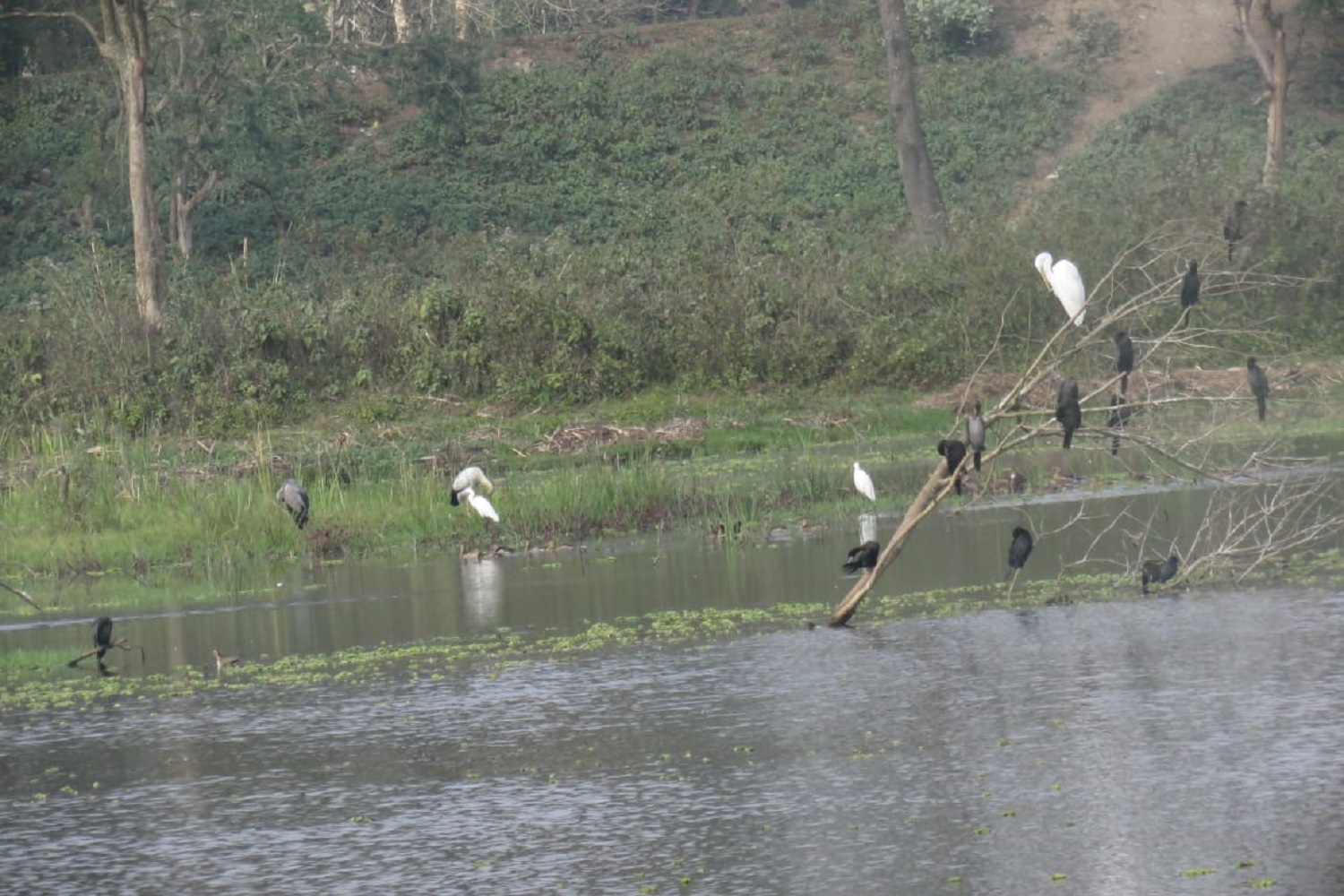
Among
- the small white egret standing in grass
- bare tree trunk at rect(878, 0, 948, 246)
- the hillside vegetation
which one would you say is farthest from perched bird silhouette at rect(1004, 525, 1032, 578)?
bare tree trunk at rect(878, 0, 948, 246)

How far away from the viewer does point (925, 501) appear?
37.6 feet

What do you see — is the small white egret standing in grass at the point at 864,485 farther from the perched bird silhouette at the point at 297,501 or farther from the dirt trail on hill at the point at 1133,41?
the dirt trail on hill at the point at 1133,41

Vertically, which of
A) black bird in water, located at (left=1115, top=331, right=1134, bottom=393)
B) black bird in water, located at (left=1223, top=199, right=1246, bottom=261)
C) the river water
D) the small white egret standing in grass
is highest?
black bird in water, located at (left=1223, top=199, right=1246, bottom=261)

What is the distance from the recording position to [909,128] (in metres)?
34.2

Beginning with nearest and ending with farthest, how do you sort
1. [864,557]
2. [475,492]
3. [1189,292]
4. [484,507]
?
[864,557]
[1189,292]
[484,507]
[475,492]

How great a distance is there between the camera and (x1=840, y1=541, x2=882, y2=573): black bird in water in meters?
11.7

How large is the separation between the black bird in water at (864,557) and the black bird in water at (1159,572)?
160 centimetres

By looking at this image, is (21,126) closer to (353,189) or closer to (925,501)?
(353,189)

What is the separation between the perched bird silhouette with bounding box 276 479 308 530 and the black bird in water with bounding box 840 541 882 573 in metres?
5.34

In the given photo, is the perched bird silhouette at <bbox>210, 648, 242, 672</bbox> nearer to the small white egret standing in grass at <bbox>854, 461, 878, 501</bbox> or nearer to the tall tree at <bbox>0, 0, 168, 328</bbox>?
the small white egret standing in grass at <bbox>854, 461, 878, 501</bbox>

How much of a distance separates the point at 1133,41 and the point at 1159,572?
120 feet

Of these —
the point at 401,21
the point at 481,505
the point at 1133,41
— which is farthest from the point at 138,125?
the point at 1133,41

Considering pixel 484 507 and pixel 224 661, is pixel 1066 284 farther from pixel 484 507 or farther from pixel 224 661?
pixel 224 661

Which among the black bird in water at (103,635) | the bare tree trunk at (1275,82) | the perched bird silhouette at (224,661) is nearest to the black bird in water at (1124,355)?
the perched bird silhouette at (224,661)
